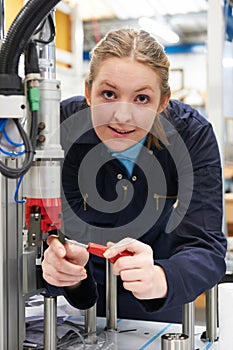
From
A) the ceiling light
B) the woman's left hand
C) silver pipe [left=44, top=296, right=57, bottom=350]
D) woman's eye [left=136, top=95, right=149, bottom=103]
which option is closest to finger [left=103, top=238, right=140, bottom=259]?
the woman's left hand

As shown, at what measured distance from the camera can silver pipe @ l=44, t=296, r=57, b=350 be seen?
2.97 feet

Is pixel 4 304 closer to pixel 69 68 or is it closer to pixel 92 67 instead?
pixel 92 67

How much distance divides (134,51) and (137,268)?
42cm

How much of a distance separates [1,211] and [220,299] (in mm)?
390

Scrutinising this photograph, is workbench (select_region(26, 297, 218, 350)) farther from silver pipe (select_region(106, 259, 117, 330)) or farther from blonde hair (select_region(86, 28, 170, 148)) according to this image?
blonde hair (select_region(86, 28, 170, 148))

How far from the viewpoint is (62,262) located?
0.88 m

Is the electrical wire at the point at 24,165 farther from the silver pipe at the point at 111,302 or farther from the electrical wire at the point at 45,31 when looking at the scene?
the silver pipe at the point at 111,302

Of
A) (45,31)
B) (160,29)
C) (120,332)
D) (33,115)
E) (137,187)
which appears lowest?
(120,332)

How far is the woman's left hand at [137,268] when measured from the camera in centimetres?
81

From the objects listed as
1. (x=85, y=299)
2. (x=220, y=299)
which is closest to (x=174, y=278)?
(x=220, y=299)

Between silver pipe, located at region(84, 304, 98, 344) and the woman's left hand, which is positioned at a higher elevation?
the woman's left hand

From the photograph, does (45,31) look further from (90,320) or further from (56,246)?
(90,320)

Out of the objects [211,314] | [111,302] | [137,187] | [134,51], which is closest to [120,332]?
[111,302]

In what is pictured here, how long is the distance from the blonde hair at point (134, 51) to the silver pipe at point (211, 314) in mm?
352
